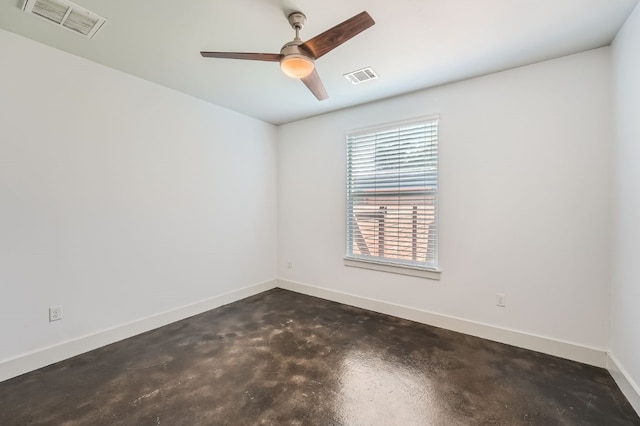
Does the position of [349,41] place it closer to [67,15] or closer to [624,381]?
[67,15]

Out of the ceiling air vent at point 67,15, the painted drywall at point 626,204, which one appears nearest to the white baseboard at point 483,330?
the painted drywall at point 626,204

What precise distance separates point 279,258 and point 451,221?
9.03ft

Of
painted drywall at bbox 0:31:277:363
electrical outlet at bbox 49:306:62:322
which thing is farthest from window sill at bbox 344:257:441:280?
electrical outlet at bbox 49:306:62:322

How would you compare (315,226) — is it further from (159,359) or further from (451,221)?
(159,359)

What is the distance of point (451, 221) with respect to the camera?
10.00ft

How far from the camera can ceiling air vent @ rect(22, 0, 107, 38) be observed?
1875 millimetres

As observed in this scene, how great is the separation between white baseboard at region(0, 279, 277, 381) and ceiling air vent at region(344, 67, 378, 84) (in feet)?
10.3

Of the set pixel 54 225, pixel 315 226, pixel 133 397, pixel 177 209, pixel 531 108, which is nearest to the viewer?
pixel 133 397

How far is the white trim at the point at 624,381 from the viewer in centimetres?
180

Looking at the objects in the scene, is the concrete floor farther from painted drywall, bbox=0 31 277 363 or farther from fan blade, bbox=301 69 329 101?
fan blade, bbox=301 69 329 101

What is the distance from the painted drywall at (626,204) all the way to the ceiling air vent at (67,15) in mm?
3802

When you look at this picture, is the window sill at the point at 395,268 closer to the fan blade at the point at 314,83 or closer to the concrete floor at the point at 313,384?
the concrete floor at the point at 313,384

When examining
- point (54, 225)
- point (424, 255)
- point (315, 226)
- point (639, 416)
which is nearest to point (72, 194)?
point (54, 225)

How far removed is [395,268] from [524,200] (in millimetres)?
1515
